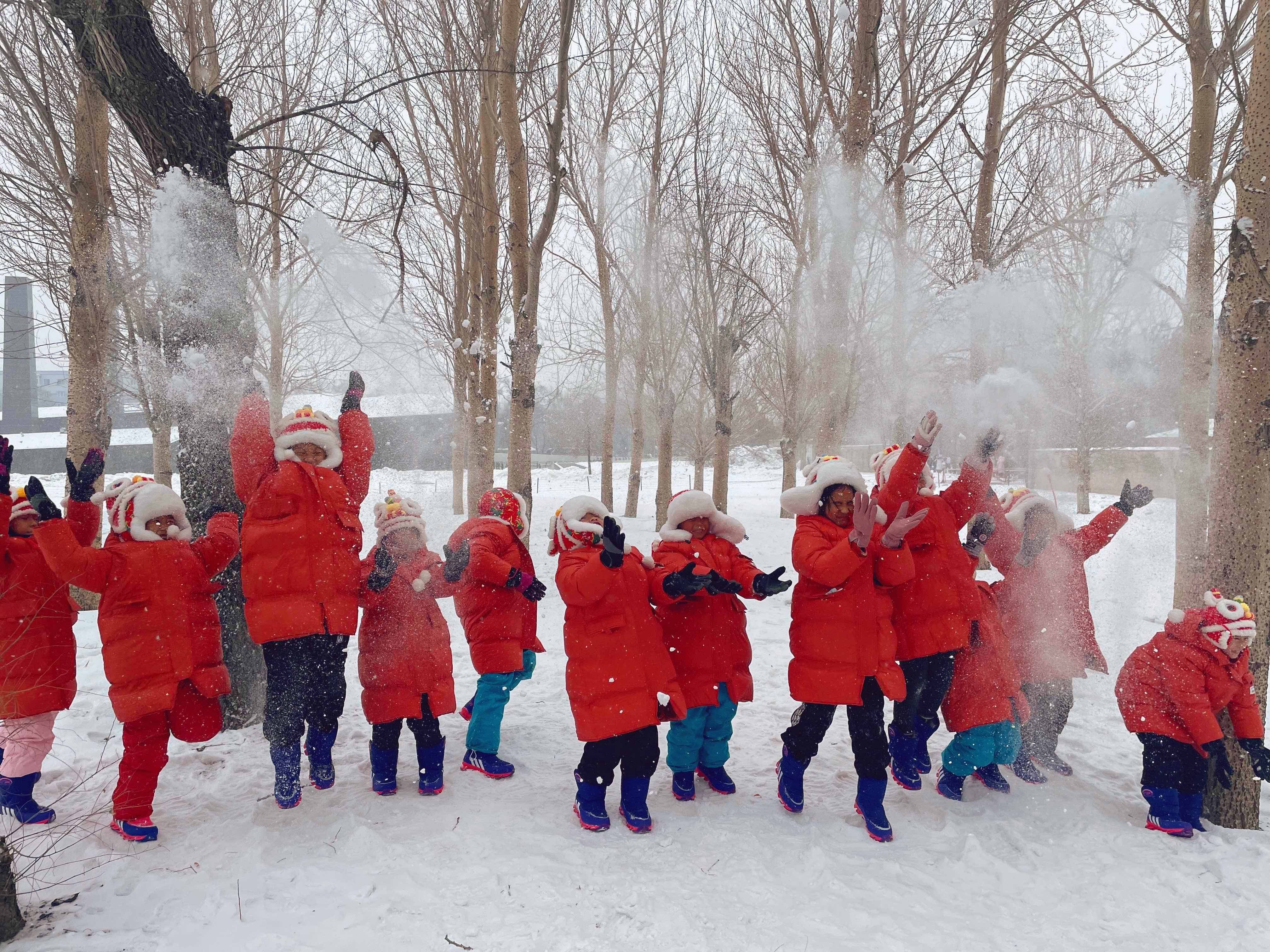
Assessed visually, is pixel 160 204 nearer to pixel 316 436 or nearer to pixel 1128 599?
pixel 316 436

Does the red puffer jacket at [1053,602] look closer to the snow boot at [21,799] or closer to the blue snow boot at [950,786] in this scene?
the blue snow boot at [950,786]

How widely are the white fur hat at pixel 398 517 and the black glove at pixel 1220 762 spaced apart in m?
3.55

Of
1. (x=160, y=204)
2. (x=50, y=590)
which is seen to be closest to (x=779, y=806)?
(x=50, y=590)

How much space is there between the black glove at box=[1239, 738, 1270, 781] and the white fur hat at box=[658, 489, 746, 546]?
235 cm

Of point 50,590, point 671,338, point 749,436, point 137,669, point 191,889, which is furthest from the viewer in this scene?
point 749,436

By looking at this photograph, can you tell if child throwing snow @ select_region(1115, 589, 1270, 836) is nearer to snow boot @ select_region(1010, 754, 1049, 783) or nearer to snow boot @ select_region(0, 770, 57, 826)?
snow boot @ select_region(1010, 754, 1049, 783)

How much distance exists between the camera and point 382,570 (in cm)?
302

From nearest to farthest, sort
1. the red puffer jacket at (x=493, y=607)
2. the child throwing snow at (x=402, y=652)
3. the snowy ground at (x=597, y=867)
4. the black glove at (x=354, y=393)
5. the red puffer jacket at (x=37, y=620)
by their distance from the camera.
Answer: the snowy ground at (x=597, y=867), the red puffer jacket at (x=37, y=620), the child throwing snow at (x=402, y=652), the black glove at (x=354, y=393), the red puffer jacket at (x=493, y=607)

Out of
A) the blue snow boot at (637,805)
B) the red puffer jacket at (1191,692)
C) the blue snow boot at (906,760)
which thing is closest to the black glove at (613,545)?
the blue snow boot at (637,805)

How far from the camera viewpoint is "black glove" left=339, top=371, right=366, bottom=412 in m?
3.19

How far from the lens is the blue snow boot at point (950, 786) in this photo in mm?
3244

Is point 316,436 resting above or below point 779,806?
above

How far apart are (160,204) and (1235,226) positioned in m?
5.27

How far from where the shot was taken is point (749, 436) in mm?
30500
